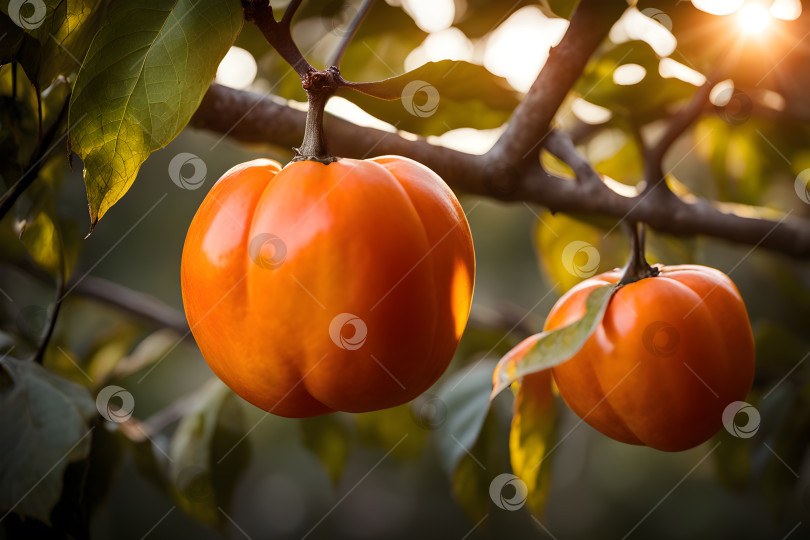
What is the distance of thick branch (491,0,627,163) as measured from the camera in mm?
452

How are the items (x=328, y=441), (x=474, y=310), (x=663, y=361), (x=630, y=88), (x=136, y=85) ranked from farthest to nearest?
(x=474, y=310) < (x=328, y=441) < (x=630, y=88) < (x=663, y=361) < (x=136, y=85)

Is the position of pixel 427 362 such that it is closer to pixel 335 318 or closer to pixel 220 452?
pixel 335 318

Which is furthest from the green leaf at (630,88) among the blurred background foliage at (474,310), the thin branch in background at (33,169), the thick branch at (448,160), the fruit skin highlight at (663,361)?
the thin branch in background at (33,169)

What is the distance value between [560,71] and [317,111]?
0.65ft

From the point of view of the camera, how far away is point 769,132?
962 millimetres

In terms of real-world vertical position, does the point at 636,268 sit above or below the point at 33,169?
below

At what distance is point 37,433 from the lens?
0.46 meters

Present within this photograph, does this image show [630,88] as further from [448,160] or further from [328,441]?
[328,441]

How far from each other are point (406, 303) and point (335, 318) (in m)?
0.04

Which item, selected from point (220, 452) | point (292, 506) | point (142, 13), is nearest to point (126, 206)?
point (292, 506)

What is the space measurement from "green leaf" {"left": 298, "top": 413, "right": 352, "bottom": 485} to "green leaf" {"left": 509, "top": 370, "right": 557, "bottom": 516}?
1.21 ft

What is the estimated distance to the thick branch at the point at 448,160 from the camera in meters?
0.52

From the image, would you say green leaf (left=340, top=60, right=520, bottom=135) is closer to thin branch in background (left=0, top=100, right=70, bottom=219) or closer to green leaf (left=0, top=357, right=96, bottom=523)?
thin branch in background (left=0, top=100, right=70, bottom=219)

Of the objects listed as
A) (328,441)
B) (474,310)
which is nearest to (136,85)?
(328,441)
